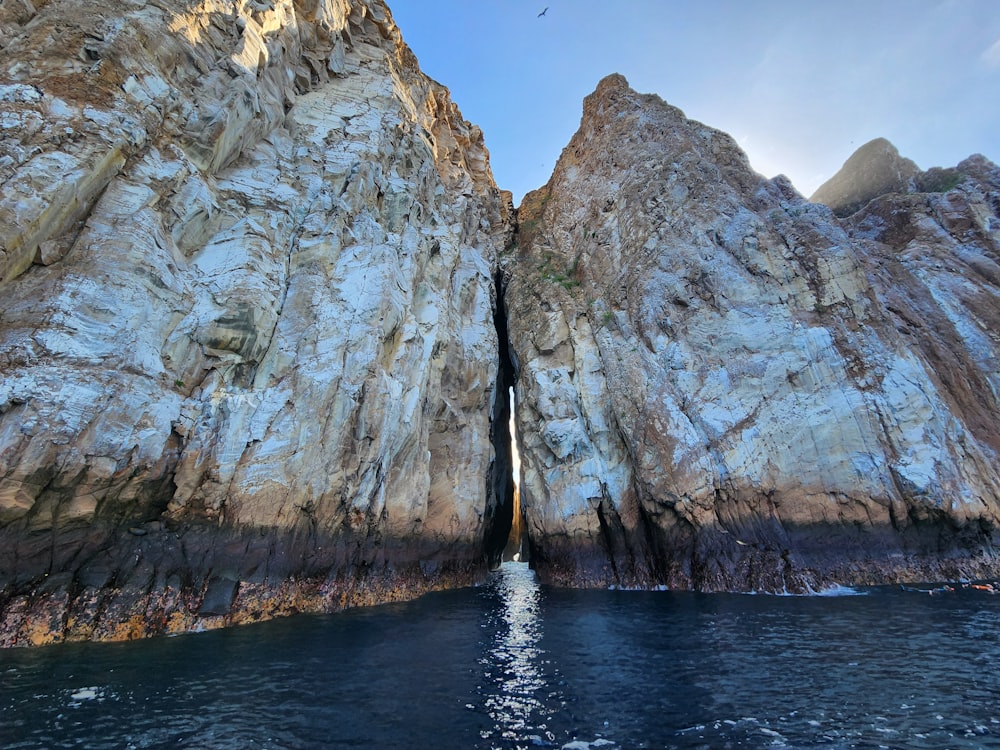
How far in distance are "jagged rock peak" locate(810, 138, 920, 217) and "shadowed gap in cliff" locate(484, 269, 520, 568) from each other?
137 feet

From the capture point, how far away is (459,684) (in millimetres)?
9133

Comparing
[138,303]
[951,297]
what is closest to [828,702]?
[138,303]

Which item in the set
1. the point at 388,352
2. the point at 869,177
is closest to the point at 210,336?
the point at 388,352

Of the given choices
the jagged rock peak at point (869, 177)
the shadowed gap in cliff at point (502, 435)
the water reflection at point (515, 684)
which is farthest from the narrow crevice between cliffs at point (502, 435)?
the jagged rock peak at point (869, 177)

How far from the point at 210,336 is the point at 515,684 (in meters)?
14.2

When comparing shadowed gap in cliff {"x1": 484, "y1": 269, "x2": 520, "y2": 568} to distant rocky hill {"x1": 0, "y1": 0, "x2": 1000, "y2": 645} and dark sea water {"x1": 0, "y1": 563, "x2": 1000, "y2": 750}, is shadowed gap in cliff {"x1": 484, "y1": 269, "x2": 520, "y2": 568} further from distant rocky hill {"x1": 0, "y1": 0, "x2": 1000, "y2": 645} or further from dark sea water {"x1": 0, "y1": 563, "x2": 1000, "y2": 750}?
dark sea water {"x1": 0, "y1": 563, "x2": 1000, "y2": 750}

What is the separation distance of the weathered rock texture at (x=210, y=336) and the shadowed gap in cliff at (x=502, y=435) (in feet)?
23.7

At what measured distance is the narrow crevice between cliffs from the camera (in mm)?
33406

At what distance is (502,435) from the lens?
35.9 metres

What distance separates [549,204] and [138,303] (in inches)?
1291

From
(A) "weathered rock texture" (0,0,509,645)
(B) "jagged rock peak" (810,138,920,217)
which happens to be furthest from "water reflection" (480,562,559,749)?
(B) "jagged rock peak" (810,138,920,217)

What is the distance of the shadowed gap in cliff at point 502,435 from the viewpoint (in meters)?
33.5

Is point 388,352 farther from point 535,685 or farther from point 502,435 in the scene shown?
point 502,435

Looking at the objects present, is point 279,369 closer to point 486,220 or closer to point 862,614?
point 862,614
